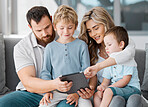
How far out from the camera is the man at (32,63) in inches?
63.8

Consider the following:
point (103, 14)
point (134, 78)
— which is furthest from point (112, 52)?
point (103, 14)

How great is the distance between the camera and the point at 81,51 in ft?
5.59

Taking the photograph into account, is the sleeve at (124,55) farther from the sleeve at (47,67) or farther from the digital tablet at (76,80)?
the sleeve at (47,67)

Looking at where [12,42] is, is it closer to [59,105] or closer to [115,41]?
[59,105]

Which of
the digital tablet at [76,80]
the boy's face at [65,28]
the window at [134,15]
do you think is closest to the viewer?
the digital tablet at [76,80]

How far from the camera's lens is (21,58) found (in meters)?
1.78

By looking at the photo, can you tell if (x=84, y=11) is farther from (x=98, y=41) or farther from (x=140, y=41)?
(x=98, y=41)

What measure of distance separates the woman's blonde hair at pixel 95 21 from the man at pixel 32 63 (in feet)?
0.97

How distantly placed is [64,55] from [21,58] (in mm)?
385

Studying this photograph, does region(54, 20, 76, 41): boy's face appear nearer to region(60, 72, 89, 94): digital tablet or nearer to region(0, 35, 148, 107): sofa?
region(60, 72, 89, 94): digital tablet

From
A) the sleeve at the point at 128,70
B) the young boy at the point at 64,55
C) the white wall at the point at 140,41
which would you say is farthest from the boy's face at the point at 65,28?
the white wall at the point at 140,41

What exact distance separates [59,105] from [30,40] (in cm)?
65

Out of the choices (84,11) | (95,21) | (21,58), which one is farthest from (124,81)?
(84,11)

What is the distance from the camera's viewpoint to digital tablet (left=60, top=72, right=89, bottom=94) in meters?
1.40
